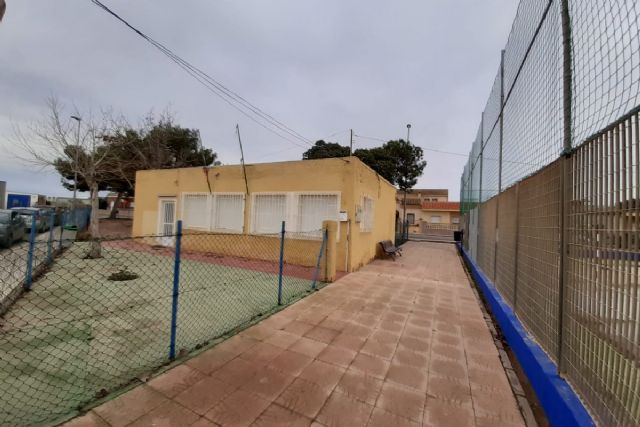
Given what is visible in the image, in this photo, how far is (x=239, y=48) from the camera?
8109mm

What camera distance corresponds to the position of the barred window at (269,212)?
873cm

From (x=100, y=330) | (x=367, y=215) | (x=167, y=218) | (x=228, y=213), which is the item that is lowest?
(x=100, y=330)

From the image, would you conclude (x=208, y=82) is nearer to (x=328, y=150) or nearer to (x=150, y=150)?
(x=150, y=150)

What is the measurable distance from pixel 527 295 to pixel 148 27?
783cm

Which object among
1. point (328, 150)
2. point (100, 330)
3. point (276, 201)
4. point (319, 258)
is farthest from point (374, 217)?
point (328, 150)

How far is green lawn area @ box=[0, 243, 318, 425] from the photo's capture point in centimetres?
230

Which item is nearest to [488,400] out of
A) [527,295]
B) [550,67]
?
[527,295]

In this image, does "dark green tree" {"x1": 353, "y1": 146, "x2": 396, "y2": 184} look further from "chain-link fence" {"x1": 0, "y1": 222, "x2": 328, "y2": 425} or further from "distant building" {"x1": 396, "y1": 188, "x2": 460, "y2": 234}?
"chain-link fence" {"x1": 0, "y1": 222, "x2": 328, "y2": 425}

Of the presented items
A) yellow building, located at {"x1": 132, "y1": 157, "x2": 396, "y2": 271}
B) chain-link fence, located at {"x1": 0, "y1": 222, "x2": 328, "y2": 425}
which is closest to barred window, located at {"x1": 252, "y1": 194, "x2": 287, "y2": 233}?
yellow building, located at {"x1": 132, "y1": 157, "x2": 396, "y2": 271}

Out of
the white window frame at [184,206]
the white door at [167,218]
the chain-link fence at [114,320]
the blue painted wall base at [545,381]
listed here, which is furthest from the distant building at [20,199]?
the blue painted wall base at [545,381]

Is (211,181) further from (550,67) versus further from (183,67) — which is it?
(550,67)

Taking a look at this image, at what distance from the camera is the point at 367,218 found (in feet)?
30.0

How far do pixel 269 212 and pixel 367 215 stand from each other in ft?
11.0

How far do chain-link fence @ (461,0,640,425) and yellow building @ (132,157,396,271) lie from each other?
15.0 ft
